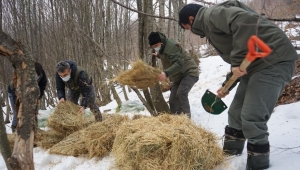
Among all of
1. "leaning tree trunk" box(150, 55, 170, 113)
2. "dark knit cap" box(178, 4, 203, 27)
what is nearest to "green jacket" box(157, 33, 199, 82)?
"leaning tree trunk" box(150, 55, 170, 113)

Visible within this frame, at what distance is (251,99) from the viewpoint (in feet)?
6.65

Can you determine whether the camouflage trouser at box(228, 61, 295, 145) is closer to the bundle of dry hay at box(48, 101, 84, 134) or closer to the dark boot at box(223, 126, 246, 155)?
the dark boot at box(223, 126, 246, 155)

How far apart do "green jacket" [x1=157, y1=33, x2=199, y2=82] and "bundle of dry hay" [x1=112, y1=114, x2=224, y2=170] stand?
46.1 inches

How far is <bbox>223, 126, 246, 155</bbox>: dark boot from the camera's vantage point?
250 centimetres

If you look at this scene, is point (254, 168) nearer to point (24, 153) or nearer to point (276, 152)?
point (276, 152)

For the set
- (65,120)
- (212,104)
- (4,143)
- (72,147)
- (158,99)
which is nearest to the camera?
(4,143)

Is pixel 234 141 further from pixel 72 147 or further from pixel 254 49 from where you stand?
pixel 72 147

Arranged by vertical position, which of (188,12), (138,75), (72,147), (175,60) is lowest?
(72,147)

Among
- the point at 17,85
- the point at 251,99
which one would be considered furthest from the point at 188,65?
the point at 17,85

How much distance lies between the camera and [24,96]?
6.54 ft

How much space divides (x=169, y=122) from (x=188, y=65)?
58.5 inches

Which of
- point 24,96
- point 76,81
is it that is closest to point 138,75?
point 76,81

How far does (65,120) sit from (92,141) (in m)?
0.97

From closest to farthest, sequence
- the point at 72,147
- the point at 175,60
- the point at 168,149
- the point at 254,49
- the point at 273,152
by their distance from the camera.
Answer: the point at 254,49 → the point at 168,149 → the point at 273,152 → the point at 72,147 → the point at 175,60
